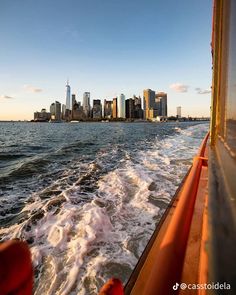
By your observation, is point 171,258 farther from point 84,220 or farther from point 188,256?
point 84,220

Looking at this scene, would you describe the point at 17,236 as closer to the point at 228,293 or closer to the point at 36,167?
the point at 228,293

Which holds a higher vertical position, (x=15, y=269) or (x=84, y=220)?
(x=15, y=269)

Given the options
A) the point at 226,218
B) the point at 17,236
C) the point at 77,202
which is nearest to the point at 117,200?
the point at 77,202

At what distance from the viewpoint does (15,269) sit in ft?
2.96

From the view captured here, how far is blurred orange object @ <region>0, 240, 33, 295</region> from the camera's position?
88 centimetres

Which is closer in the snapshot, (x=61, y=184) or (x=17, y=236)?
(x=17, y=236)

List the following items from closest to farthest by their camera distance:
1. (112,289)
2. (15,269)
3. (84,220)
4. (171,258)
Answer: (15,269)
(112,289)
(171,258)
(84,220)

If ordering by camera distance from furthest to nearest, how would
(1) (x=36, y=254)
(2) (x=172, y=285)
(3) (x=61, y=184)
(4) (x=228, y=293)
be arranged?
(3) (x=61, y=184), (1) (x=36, y=254), (2) (x=172, y=285), (4) (x=228, y=293)

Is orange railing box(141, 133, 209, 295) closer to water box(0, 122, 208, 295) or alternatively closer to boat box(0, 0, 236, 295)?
boat box(0, 0, 236, 295)

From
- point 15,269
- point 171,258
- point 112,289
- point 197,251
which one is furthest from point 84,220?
point 15,269

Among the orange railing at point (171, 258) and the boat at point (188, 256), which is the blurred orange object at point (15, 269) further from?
the orange railing at point (171, 258)

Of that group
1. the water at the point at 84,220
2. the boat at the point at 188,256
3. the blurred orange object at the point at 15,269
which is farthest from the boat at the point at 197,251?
the water at the point at 84,220

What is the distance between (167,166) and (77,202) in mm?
5106

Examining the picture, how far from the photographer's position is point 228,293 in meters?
0.77
